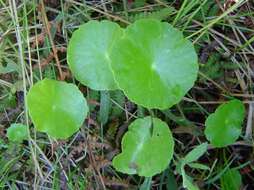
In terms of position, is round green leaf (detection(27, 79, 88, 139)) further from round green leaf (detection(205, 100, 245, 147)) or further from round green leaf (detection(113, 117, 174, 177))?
round green leaf (detection(205, 100, 245, 147))

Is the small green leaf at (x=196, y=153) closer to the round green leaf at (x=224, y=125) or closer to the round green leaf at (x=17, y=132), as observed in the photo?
the round green leaf at (x=224, y=125)

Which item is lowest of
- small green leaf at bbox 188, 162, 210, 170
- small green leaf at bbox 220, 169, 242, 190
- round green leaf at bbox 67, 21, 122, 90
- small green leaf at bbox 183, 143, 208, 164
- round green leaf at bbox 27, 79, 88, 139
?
small green leaf at bbox 220, 169, 242, 190

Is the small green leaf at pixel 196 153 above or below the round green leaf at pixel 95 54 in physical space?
below

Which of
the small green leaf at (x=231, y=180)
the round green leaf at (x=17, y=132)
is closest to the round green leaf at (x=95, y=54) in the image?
the round green leaf at (x=17, y=132)

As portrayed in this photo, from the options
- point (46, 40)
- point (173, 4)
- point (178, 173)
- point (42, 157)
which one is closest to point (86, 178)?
point (42, 157)

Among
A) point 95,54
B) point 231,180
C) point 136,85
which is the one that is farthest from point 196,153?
point 95,54

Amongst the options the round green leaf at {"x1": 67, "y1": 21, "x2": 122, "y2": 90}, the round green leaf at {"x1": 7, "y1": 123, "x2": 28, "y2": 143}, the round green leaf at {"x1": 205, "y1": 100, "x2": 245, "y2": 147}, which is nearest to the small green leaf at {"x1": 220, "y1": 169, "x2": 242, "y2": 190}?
the round green leaf at {"x1": 205, "y1": 100, "x2": 245, "y2": 147}

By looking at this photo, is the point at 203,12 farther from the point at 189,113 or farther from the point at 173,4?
the point at 189,113
